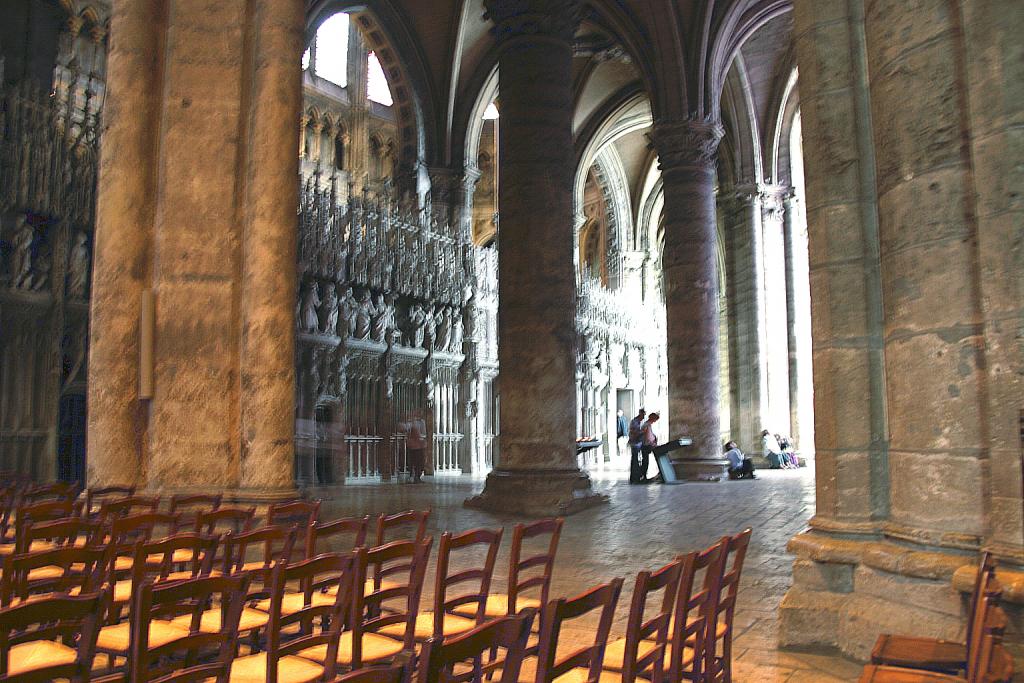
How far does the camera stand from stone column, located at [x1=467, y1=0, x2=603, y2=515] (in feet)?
37.3

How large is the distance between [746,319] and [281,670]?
73.3 feet

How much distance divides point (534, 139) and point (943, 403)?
28.3ft

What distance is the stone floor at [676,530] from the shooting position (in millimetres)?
4410

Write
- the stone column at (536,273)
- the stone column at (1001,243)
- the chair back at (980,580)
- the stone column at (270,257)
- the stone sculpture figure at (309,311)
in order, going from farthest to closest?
the stone sculpture figure at (309,311), the stone column at (536,273), the stone column at (270,257), the stone column at (1001,243), the chair back at (980,580)

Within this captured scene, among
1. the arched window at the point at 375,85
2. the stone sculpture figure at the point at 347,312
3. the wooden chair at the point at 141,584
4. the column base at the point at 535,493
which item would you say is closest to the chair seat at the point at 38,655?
the wooden chair at the point at 141,584

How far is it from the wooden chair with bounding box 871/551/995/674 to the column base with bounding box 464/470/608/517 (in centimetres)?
746

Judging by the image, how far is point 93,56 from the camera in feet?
67.9

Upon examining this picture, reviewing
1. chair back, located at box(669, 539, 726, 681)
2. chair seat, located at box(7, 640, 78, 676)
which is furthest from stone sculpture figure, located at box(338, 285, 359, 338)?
chair back, located at box(669, 539, 726, 681)

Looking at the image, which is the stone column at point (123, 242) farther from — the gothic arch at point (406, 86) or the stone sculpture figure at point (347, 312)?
the gothic arch at point (406, 86)

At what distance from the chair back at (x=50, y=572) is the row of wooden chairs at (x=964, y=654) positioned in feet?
10.3

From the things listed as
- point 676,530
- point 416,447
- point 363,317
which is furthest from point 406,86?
point 676,530

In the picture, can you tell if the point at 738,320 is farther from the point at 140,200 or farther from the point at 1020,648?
the point at 1020,648

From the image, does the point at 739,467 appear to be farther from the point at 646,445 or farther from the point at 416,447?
the point at 416,447

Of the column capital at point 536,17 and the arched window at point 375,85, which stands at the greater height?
the arched window at point 375,85
